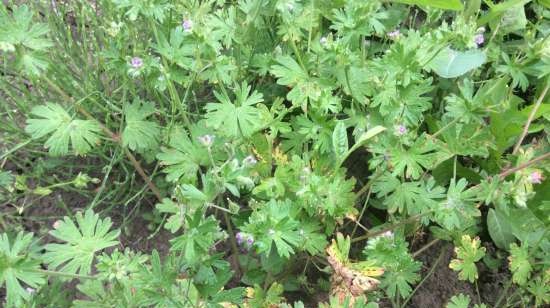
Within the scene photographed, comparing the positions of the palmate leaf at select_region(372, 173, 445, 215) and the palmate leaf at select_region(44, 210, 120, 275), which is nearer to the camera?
the palmate leaf at select_region(44, 210, 120, 275)

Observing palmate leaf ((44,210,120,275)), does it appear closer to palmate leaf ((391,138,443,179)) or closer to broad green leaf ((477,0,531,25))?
palmate leaf ((391,138,443,179))

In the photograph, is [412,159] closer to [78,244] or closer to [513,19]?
[513,19]

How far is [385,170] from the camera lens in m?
1.59

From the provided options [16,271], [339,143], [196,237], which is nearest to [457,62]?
[339,143]

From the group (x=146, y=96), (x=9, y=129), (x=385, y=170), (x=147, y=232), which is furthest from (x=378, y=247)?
(x=9, y=129)

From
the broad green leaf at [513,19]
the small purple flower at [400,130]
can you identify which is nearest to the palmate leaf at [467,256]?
the small purple flower at [400,130]

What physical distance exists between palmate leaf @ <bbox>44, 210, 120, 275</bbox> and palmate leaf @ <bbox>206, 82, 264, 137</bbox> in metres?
0.37

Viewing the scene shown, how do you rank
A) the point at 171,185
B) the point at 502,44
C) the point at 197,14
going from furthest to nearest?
the point at 502,44 < the point at 171,185 < the point at 197,14

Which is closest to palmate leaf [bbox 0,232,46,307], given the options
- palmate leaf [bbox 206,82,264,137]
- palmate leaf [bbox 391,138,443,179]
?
palmate leaf [bbox 206,82,264,137]

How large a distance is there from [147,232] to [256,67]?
2.09 ft

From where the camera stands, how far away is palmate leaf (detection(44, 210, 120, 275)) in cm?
140

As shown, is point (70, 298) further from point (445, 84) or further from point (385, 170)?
point (445, 84)

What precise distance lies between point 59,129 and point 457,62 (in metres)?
1.16

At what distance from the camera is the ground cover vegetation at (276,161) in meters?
1.40
